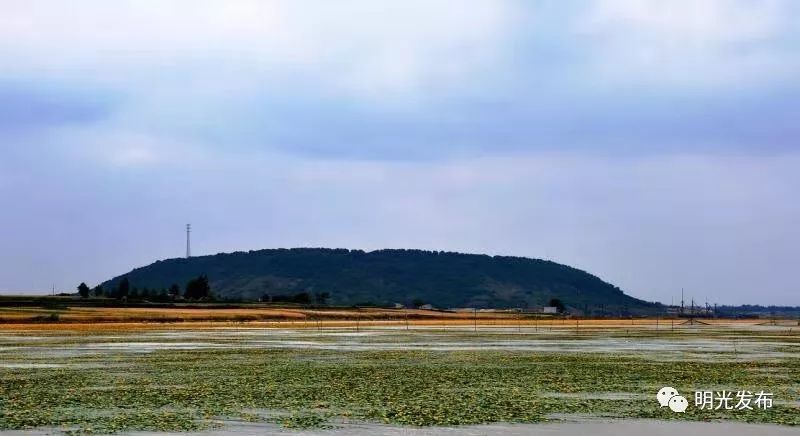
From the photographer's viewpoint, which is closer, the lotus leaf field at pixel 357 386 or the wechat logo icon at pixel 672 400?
the lotus leaf field at pixel 357 386

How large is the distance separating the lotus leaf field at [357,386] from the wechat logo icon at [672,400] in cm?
40

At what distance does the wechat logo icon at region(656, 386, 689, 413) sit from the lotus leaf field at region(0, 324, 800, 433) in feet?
1.31

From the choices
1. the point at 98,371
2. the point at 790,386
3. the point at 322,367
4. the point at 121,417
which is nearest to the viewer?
the point at 121,417

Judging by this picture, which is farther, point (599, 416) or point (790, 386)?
point (790, 386)

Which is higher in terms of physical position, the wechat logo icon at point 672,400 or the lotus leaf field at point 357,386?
the wechat logo icon at point 672,400

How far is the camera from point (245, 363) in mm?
54531

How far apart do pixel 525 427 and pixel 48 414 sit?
1555cm

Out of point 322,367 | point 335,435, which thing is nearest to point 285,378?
point 322,367

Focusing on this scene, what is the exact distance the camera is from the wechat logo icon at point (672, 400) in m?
32.5

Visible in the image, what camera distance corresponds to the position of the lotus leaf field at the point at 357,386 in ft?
101

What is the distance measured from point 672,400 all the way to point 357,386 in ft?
43.6

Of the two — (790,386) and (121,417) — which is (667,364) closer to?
(790,386)

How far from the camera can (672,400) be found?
112 ft

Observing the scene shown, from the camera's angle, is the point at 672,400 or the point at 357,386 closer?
the point at 672,400
